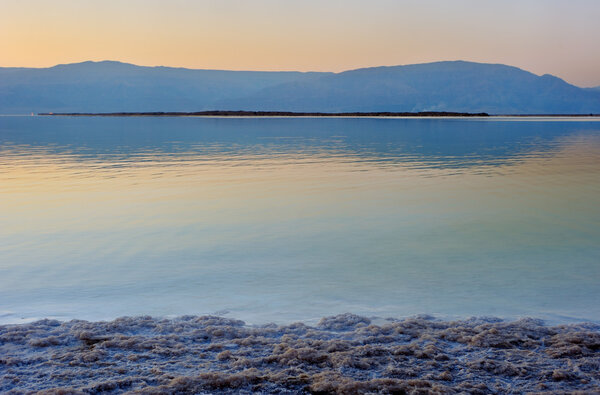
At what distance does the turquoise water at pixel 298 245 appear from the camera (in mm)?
6141

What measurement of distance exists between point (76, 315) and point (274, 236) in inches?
156

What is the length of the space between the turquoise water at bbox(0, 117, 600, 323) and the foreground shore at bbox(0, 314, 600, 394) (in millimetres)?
533

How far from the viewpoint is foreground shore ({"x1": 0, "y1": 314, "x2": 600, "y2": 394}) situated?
4.04 m

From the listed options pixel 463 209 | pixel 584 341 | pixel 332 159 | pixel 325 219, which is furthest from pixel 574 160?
pixel 584 341

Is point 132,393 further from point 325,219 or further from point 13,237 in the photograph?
point 325,219

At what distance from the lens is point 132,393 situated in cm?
388

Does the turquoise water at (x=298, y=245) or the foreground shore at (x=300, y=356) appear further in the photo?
the turquoise water at (x=298, y=245)

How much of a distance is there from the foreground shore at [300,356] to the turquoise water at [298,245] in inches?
21.0

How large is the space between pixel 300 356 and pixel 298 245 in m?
4.14

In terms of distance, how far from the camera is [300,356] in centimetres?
452

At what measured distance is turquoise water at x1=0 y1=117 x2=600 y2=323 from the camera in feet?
20.1

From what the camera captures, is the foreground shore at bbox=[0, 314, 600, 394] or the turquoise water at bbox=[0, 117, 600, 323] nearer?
the foreground shore at bbox=[0, 314, 600, 394]

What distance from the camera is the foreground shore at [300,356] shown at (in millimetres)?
4043

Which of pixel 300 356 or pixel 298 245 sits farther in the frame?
pixel 298 245
